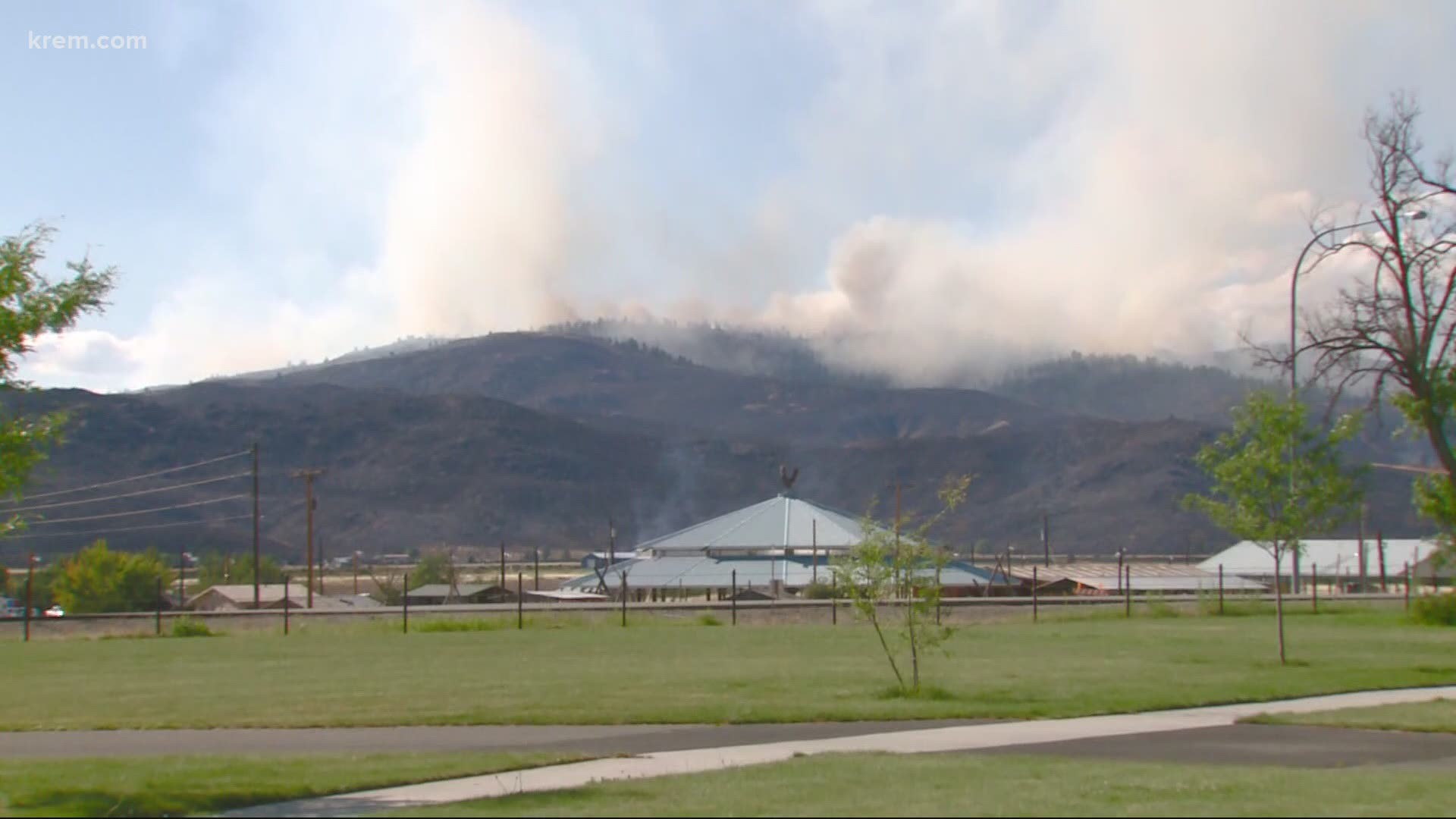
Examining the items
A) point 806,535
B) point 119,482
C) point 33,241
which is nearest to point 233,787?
point 33,241

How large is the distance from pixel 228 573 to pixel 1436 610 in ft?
312

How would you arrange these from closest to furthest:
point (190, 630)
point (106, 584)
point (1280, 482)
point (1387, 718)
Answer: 1. point (1387, 718)
2. point (1280, 482)
3. point (190, 630)
4. point (106, 584)

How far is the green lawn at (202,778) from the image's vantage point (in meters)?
14.7

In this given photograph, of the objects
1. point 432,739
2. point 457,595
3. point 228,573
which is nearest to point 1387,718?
point 432,739

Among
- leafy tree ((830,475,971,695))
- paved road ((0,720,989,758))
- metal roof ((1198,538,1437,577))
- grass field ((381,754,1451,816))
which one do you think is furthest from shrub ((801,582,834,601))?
grass field ((381,754,1451,816))

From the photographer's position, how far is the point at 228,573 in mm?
119312

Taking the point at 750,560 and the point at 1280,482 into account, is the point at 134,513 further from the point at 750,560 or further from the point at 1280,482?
the point at 1280,482

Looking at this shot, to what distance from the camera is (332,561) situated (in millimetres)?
186625

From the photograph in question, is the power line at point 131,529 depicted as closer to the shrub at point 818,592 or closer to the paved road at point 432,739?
the shrub at point 818,592

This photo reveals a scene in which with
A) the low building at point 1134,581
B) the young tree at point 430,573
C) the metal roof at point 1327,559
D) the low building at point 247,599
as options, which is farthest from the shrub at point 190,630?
the metal roof at point 1327,559

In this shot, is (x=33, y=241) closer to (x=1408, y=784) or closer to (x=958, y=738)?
(x=958, y=738)

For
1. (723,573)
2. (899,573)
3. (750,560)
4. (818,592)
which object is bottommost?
(818,592)

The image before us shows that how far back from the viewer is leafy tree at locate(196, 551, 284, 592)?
120 m

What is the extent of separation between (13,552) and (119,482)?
33.8m
